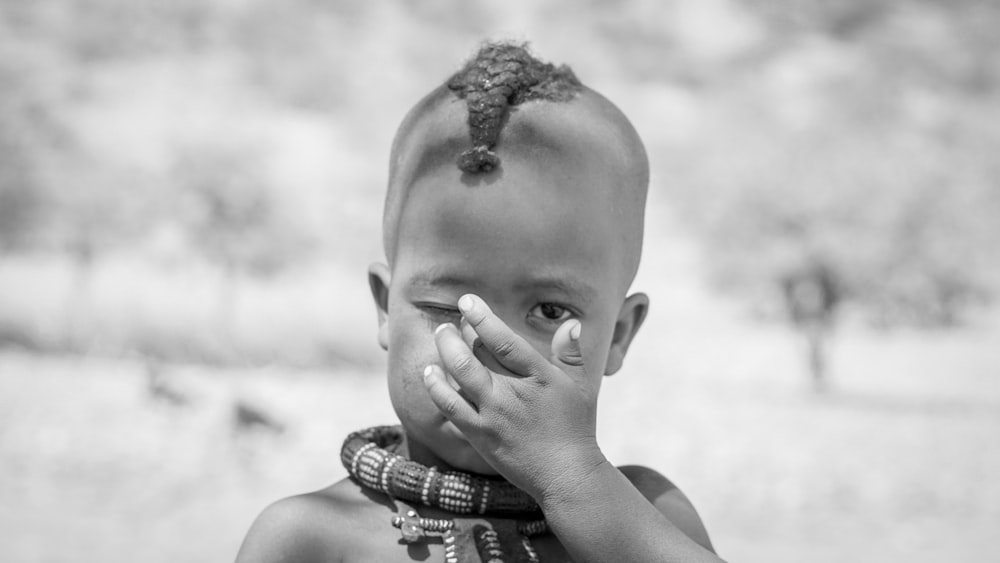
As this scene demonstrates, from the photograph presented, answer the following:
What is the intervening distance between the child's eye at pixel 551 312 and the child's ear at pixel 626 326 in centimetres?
21

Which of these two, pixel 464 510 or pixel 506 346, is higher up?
pixel 506 346

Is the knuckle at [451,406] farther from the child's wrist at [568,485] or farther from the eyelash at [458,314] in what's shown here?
the eyelash at [458,314]

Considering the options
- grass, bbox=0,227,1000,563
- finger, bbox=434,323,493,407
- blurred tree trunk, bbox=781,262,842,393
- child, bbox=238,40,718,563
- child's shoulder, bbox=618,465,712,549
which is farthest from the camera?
blurred tree trunk, bbox=781,262,842,393

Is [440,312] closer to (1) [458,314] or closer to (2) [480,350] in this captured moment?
(1) [458,314]

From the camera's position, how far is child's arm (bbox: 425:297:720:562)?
132 cm

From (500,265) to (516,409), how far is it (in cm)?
33

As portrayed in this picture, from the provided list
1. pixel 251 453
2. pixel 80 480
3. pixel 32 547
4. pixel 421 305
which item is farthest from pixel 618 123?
pixel 251 453

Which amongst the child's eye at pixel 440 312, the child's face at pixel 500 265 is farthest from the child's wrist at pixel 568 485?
the child's eye at pixel 440 312

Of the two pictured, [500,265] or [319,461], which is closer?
[500,265]

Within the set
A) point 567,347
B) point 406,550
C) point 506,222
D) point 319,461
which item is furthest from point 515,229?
point 319,461

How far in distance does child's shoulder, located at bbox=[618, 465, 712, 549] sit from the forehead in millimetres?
441

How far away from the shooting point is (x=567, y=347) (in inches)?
54.7

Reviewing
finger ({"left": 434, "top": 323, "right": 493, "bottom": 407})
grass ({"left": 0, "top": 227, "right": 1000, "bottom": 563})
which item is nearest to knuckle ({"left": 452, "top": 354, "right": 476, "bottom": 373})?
finger ({"left": 434, "top": 323, "right": 493, "bottom": 407})

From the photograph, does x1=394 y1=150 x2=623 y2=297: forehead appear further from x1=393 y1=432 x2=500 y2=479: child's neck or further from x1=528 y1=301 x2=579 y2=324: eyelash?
x1=393 y1=432 x2=500 y2=479: child's neck
